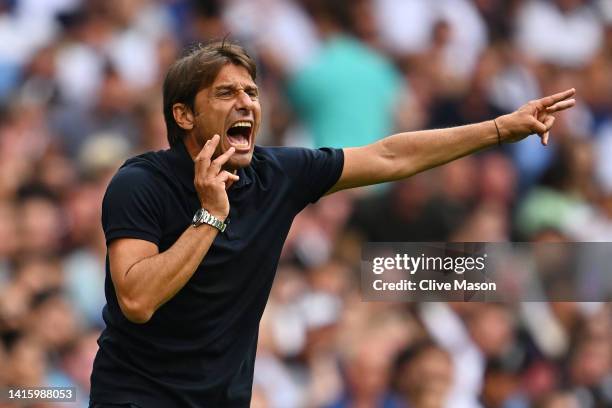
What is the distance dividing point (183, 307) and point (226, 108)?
0.63 meters

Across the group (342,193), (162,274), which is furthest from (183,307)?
(342,193)

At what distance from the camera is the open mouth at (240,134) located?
3.61 metres

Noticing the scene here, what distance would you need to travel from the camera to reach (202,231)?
3.29 m

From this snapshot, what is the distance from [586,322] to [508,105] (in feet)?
4.58

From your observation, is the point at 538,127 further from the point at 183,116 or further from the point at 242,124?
the point at 183,116

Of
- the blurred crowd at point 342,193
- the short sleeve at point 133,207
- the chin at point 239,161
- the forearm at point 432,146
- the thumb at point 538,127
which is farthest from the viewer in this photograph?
the blurred crowd at point 342,193

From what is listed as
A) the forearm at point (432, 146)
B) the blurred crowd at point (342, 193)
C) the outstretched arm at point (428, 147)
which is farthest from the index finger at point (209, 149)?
the blurred crowd at point (342, 193)

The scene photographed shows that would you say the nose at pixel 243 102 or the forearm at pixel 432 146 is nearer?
the nose at pixel 243 102

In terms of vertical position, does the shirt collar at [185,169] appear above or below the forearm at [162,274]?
above

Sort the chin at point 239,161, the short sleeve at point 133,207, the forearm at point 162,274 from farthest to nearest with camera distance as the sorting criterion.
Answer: the chin at point 239,161 < the short sleeve at point 133,207 < the forearm at point 162,274

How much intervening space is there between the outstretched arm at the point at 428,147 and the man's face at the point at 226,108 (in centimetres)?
41

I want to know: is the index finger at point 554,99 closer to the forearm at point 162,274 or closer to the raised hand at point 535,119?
the raised hand at point 535,119

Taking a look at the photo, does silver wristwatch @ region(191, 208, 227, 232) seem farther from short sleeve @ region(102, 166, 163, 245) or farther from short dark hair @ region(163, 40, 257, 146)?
short dark hair @ region(163, 40, 257, 146)

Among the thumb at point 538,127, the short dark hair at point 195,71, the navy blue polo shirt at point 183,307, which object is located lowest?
the navy blue polo shirt at point 183,307
